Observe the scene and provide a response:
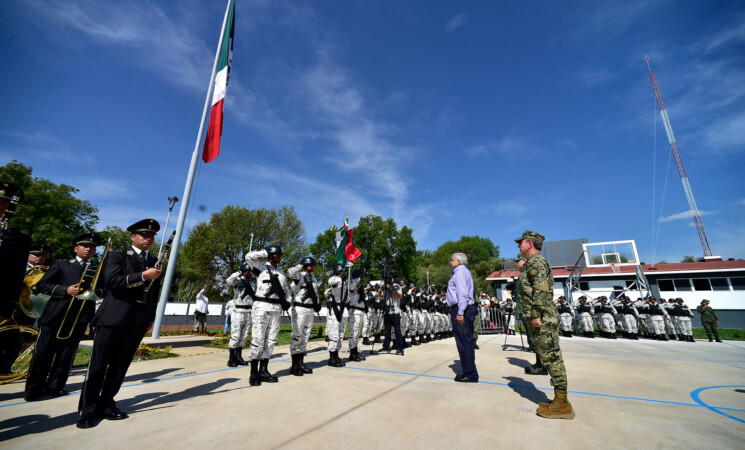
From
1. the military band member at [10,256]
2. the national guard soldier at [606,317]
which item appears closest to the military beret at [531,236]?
the military band member at [10,256]

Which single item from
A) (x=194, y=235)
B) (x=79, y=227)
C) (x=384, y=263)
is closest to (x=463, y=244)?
(x=384, y=263)

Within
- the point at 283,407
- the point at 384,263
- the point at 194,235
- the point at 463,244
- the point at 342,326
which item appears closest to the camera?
the point at 283,407

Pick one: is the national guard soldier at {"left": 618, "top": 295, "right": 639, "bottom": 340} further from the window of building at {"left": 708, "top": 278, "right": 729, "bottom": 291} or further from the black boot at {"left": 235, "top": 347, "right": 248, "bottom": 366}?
the window of building at {"left": 708, "top": 278, "right": 729, "bottom": 291}

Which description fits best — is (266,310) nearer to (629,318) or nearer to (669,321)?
(629,318)

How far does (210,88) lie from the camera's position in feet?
41.0

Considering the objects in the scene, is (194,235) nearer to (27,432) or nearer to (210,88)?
(210,88)

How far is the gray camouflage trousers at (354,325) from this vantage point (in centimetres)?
704

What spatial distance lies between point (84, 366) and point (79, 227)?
114 ft

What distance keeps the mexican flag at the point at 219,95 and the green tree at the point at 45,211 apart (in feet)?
82.8

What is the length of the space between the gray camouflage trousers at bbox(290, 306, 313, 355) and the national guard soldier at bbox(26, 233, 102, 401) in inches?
119

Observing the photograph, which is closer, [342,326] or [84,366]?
[84,366]

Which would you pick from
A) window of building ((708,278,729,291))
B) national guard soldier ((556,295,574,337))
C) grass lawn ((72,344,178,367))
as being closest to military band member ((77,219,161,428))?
grass lawn ((72,344,178,367))

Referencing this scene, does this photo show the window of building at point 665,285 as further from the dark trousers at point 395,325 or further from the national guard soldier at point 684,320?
the dark trousers at point 395,325

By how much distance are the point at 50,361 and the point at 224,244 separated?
2841 centimetres
